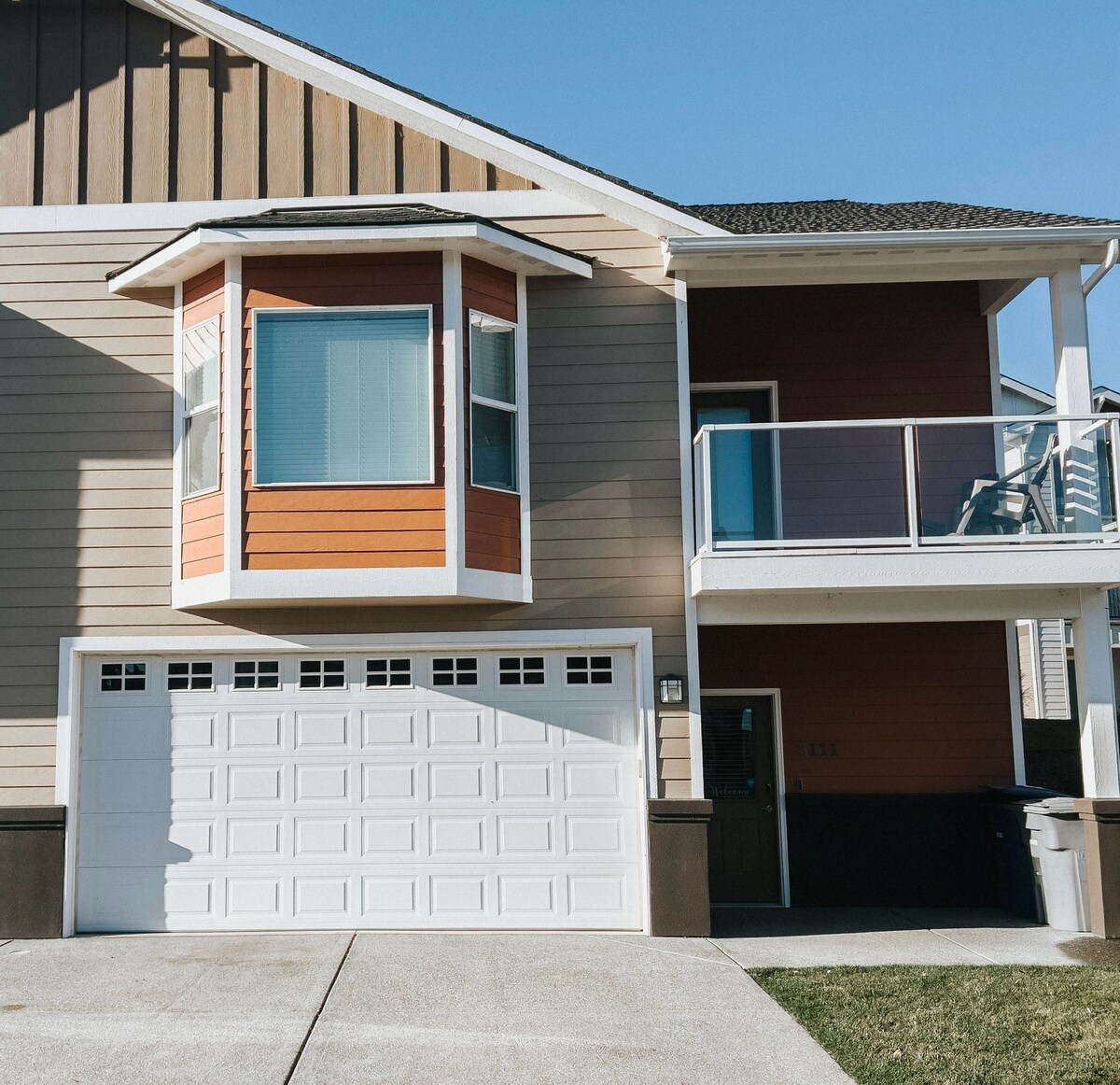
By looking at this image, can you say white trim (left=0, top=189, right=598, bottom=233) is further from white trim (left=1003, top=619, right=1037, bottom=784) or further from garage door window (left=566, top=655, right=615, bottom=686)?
white trim (left=1003, top=619, right=1037, bottom=784)

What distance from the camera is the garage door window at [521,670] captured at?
1012cm

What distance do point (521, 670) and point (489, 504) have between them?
4.80ft

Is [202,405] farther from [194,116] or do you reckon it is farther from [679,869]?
[679,869]

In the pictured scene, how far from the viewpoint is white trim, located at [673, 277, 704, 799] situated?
9828mm

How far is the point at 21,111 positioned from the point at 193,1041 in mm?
8058

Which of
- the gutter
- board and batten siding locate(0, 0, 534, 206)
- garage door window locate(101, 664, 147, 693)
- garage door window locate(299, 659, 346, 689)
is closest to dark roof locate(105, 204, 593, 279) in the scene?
board and batten siding locate(0, 0, 534, 206)

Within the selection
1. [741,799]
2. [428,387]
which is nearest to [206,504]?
[428,387]

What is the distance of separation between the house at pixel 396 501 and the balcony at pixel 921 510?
0.11 ft

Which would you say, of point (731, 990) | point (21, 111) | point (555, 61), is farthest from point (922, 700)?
point (21, 111)

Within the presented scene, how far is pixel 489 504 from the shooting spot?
9.78m

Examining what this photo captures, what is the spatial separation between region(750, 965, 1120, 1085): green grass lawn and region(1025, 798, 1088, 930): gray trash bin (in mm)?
1374

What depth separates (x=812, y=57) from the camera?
507 inches

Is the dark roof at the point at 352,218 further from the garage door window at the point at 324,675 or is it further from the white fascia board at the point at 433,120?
the garage door window at the point at 324,675

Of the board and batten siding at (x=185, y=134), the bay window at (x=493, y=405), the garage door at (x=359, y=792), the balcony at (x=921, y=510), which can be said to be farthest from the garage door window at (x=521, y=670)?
the board and batten siding at (x=185, y=134)
